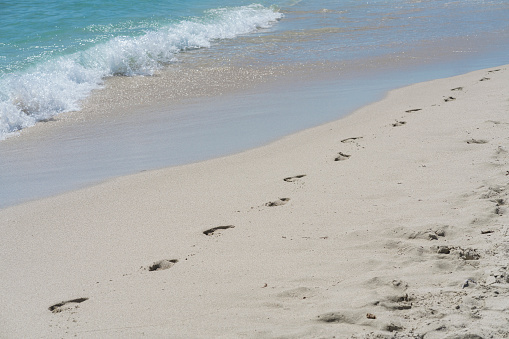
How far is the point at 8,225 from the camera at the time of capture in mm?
4430

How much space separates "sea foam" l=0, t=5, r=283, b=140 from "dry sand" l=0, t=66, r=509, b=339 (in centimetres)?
333

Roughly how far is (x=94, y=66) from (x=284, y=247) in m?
8.06

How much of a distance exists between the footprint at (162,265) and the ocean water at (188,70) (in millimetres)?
1973

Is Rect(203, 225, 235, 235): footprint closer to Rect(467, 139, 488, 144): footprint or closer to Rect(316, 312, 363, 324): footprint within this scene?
Rect(316, 312, 363, 324): footprint

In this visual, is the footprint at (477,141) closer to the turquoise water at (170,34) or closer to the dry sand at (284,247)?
the dry sand at (284,247)

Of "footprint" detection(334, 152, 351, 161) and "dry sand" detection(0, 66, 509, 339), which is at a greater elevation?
"footprint" detection(334, 152, 351, 161)

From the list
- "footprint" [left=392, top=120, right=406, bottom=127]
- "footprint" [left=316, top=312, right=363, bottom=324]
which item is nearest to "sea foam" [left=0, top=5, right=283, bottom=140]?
"footprint" [left=392, top=120, right=406, bottom=127]

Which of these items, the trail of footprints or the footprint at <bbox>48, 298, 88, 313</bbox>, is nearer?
the trail of footprints

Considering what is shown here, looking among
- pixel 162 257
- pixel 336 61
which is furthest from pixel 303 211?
pixel 336 61

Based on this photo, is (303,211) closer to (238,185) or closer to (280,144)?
(238,185)

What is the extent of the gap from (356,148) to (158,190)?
7.02ft

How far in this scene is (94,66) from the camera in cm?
1054

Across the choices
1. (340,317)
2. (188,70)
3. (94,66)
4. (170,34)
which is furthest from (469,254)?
(170,34)

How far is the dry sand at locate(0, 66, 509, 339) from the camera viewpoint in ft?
9.45
